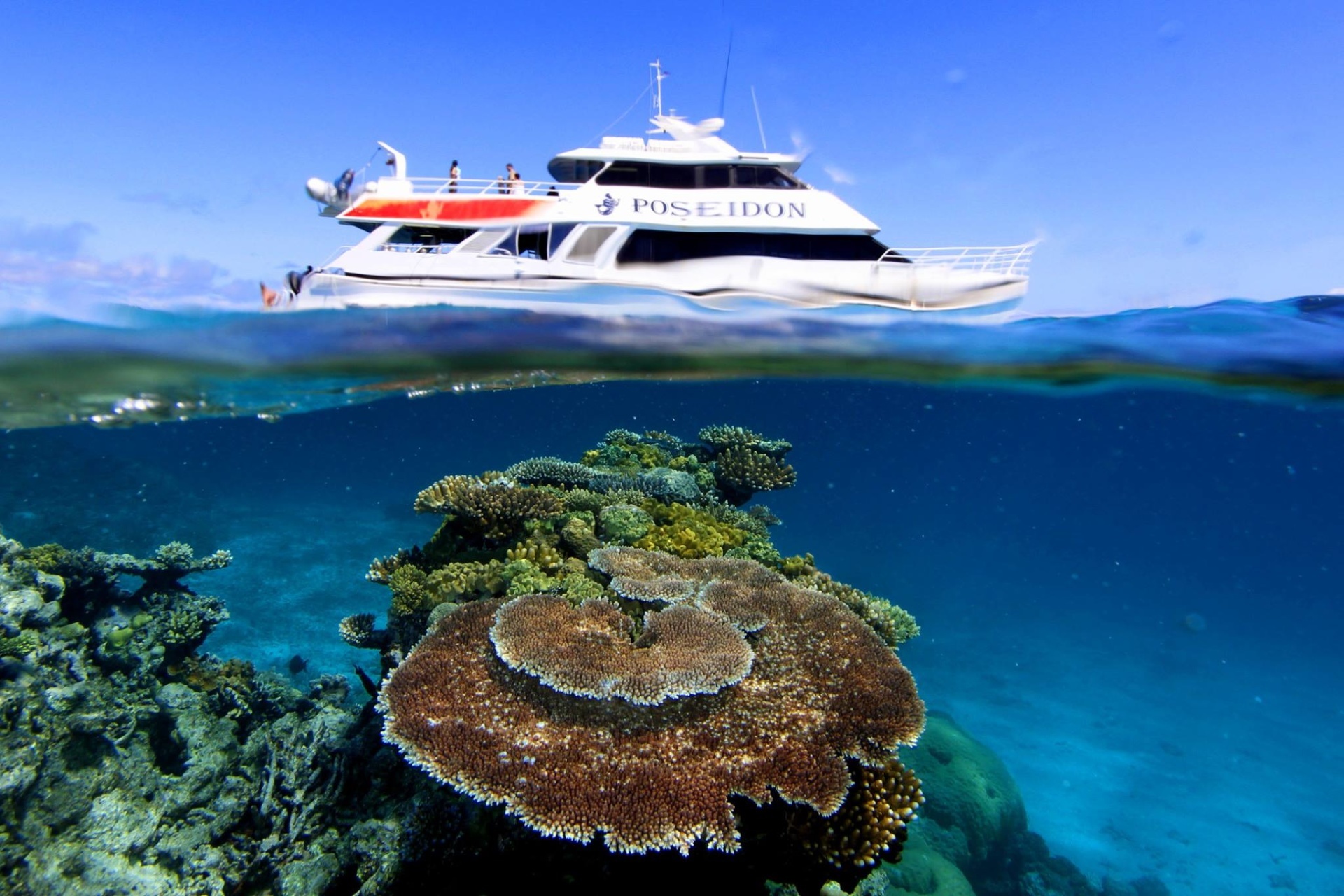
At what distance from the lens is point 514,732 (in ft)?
16.0

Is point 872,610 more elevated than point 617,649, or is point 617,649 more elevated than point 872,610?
point 617,649

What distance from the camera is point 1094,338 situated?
15.2 m

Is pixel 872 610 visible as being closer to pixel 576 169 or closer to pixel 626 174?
pixel 626 174

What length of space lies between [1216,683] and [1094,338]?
2911 centimetres

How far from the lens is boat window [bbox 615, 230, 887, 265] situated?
510 inches

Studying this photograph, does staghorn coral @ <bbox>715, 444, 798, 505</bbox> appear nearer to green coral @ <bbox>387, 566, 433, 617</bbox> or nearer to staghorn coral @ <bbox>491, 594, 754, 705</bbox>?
green coral @ <bbox>387, 566, 433, 617</bbox>

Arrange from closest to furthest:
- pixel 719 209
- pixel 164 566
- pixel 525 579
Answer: pixel 525 579 → pixel 164 566 → pixel 719 209

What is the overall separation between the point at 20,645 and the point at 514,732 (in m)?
7.17

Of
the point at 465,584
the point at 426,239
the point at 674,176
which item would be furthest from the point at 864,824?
the point at 674,176

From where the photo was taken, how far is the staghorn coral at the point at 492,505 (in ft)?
27.2

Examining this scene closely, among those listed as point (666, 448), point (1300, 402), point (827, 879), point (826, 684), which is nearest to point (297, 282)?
point (666, 448)

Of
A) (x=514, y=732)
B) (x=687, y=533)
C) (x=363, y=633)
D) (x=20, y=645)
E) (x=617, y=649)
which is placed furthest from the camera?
(x=363, y=633)

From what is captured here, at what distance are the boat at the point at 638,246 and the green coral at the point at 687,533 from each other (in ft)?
17.1

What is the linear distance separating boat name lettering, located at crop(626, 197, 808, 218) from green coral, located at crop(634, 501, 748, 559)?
240 inches
